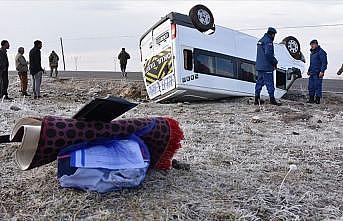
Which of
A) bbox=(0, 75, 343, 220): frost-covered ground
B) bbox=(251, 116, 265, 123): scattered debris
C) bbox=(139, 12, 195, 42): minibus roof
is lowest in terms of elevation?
bbox=(251, 116, 265, 123): scattered debris

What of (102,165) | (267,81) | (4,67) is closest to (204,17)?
(267,81)

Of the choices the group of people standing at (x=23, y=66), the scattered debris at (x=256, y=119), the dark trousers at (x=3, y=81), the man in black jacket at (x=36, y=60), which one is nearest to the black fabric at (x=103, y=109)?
the scattered debris at (x=256, y=119)

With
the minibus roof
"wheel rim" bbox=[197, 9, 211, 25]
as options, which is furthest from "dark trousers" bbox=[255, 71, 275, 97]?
the minibus roof

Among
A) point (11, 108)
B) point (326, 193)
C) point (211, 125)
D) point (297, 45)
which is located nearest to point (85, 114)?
point (326, 193)

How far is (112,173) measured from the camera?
384 cm

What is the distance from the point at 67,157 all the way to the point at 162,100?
814cm

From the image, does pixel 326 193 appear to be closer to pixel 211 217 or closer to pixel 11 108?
pixel 211 217

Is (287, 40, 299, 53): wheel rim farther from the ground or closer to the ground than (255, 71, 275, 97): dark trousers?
farther from the ground

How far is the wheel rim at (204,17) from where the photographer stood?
11172 mm

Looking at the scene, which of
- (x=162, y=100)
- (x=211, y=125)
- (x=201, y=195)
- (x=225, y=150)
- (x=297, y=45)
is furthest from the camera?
(x=297, y=45)

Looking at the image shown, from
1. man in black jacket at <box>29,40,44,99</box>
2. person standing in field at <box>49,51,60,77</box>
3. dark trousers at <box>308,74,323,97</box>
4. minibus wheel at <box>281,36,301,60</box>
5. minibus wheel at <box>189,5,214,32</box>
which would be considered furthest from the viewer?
person standing in field at <box>49,51,60,77</box>

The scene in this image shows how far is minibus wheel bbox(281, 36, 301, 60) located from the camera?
44.9 feet

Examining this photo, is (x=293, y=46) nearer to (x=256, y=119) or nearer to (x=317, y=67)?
(x=317, y=67)

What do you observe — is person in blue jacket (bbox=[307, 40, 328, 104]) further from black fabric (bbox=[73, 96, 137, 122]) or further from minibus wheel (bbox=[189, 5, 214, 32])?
black fabric (bbox=[73, 96, 137, 122])
